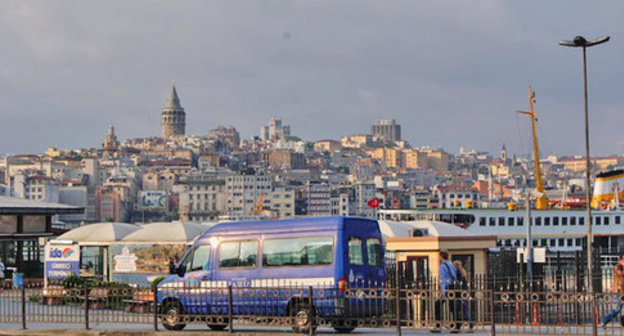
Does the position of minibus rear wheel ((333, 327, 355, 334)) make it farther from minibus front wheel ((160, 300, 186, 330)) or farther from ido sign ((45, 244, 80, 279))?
ido sign ((45, 244, 80, 279))

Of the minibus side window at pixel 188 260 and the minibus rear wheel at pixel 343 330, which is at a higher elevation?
the minibus side window at pixel 188 260

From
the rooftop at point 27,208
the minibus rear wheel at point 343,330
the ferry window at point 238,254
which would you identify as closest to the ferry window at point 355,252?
the minibus rear wheel at point 343,330

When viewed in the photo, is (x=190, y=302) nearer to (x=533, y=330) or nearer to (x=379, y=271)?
(x=379, y=271)

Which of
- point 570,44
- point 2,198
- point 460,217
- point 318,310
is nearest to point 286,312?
point 318,310

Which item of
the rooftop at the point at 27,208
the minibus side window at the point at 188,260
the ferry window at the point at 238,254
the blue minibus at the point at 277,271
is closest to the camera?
the blue minibus at the point at 277,271

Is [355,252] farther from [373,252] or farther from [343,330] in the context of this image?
[343,330]

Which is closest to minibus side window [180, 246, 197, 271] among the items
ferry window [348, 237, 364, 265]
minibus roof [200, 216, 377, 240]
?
minibus roof [200, 216, 377, 240]

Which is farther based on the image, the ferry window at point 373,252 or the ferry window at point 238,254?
the ferry window at point 238,254

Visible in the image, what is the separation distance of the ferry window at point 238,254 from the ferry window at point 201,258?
0.24m

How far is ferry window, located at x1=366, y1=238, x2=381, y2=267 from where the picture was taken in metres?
18.7

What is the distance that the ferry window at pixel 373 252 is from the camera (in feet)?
61.5

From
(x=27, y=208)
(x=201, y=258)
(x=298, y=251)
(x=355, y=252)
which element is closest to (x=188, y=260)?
(x=201, y=258)

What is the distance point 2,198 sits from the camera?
36281 millimetres

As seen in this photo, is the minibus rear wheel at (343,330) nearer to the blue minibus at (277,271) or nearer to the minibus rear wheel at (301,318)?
the blue minibus at (277,271)
